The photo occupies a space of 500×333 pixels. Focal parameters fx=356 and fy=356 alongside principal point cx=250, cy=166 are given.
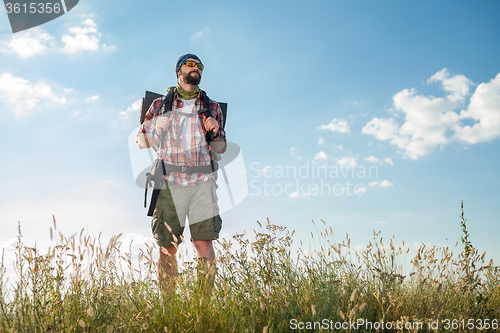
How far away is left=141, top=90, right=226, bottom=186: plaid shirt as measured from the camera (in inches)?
164

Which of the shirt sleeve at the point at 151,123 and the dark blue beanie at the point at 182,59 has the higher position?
the dark blue beanie at the point at 182,59

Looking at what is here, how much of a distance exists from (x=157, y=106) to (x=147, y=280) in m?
2.28

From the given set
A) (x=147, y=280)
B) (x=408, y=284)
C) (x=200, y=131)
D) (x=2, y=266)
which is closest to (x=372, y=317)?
(x=408, y=284)

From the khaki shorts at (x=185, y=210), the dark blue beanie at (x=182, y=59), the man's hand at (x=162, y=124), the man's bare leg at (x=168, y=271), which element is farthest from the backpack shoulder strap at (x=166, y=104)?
the man's bare leg at (x=168, y=271)

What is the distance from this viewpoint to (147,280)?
314cm

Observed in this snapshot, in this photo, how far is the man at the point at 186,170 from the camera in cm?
405

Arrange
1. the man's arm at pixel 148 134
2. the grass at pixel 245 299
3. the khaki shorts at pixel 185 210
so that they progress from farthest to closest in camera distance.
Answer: the man's arm at pixel 148 134
the khaki shorts at pixel 185 210
the grass at pixel 245 299

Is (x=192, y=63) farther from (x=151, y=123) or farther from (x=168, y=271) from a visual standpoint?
(x=168, y=271)

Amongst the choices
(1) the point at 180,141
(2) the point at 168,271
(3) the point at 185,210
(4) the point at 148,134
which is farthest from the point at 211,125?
(2) the point at 168,271

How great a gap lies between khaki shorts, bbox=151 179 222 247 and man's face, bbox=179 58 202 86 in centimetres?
133

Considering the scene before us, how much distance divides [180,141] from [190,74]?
35.1 inches

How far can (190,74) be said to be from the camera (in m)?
4.51

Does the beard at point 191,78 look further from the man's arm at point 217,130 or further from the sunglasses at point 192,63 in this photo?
the man's arm at point 217,130

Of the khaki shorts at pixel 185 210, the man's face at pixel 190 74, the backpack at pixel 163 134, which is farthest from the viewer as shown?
the man's face at pixel 190 74
